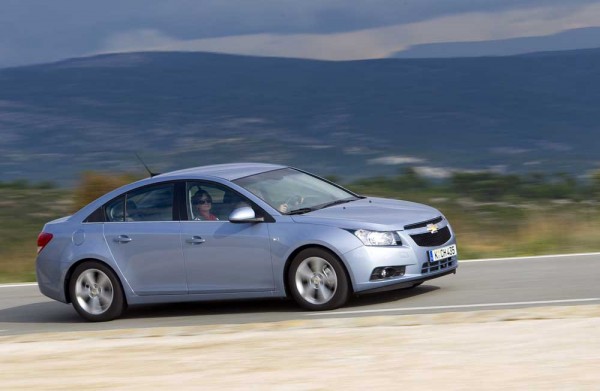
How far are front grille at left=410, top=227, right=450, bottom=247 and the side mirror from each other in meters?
1.36

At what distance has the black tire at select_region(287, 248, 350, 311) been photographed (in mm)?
10203

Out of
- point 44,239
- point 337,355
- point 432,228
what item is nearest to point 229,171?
point 44,239

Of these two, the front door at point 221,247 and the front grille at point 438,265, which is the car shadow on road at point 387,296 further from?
the front door at point 221,247

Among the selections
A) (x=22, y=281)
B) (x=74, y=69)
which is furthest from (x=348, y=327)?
(x=74, y=69)

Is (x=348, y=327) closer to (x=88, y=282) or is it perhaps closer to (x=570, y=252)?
(x=88, y=282)

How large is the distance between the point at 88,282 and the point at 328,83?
130020mm

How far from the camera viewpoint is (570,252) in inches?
584

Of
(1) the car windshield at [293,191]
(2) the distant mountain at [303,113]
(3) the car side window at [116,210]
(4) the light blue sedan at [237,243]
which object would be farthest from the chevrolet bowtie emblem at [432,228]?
(2) the distant mountain at [303,113]

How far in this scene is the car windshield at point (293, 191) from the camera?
10766mm

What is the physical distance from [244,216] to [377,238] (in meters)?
1.18

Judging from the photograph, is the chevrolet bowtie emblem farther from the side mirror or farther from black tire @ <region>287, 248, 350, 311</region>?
the side mirror

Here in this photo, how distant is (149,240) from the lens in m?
11.0

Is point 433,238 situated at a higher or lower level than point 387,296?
higher

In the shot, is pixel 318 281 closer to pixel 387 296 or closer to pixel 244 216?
pixel 244 216
